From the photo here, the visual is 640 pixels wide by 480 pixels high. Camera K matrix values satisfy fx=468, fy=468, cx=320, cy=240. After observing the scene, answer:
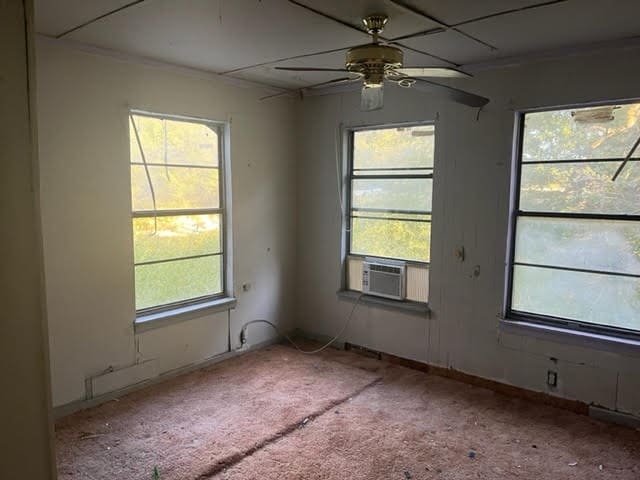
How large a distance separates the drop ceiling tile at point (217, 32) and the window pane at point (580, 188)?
1660 mm

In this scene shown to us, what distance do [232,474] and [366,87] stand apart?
7.37ft

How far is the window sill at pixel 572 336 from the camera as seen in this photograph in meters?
3.13

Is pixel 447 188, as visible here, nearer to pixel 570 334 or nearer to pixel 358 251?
pixel 358 251

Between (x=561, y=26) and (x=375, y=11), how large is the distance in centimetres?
114

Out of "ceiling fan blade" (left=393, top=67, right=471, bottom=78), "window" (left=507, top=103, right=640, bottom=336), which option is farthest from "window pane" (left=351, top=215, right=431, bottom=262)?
"ceiling fan blade" (left=393, top=67, right=471, bottom=78)

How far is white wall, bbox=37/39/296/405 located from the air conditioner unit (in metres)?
1.22

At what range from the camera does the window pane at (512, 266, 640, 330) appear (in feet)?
10.4

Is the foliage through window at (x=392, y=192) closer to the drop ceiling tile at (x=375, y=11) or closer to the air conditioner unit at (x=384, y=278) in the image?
the air conditioner unit at (x=384, y=278)

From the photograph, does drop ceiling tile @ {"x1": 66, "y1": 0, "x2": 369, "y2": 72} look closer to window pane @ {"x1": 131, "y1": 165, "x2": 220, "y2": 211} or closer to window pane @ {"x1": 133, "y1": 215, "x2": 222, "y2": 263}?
window pane @ {"x1": 131, "y1": 165, "x2": 220, "y2": 211}

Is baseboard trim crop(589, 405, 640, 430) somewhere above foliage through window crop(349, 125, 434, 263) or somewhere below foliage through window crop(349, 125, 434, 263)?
below

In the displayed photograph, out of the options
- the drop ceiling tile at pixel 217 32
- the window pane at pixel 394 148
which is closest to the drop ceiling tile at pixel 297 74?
the drop ceiling tile at pixel 217 32

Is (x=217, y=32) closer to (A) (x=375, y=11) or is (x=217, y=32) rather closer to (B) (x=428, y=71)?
(A) (x=375, y=11)

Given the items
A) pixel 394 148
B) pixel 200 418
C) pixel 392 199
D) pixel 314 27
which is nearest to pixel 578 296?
pixel 392 199

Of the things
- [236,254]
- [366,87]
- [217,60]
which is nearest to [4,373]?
[366,87]
